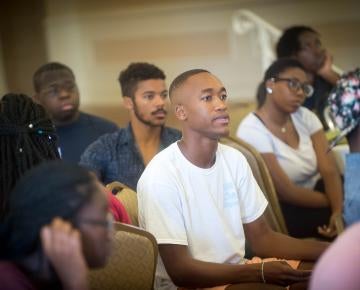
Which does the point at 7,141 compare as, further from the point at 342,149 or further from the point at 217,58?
the point at 217,58

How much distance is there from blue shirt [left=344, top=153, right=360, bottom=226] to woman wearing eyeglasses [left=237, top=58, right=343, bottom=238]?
37.7 inches

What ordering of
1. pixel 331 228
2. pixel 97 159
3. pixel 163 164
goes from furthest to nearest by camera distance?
pixel 331 228 < pixel 97 159 < pixel 163 164

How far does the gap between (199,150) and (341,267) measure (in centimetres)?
86

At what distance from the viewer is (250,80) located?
5.55 m

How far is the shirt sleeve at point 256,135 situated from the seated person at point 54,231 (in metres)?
1.60

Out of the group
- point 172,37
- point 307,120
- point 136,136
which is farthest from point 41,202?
point 172,37

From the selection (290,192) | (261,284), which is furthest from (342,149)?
(261,284)

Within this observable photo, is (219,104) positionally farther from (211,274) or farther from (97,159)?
(97,159)

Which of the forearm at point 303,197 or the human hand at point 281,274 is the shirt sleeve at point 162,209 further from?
the forearm at point 303,197

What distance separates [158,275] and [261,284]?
0.35 metres

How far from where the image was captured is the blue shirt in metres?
1.68

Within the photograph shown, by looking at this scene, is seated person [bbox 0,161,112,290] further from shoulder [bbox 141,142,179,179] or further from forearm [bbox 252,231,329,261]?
forearm [bbox 252,231,329,261]

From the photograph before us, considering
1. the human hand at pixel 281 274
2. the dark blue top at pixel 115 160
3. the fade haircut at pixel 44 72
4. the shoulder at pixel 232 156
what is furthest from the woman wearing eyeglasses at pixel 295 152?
the fade haircut at pixel 44 72

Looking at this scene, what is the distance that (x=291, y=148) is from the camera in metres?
2.81
